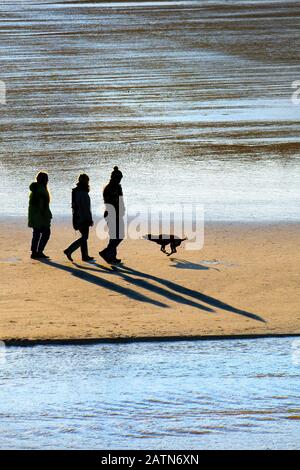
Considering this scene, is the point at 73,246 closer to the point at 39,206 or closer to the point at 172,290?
the point at 39,206

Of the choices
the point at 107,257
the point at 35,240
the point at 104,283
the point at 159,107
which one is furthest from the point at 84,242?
the point at 159,107

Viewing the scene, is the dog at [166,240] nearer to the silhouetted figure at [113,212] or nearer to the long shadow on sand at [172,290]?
the silhouetted figure at [113,212]

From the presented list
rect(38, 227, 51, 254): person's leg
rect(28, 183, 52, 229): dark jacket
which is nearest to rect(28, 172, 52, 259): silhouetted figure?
rect(28, 183, 52, 229): dark jacket

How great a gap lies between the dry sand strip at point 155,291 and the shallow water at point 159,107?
8.72 ft

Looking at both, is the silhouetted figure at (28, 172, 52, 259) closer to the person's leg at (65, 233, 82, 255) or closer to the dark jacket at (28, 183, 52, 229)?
the dark jacket at (28, 183, 52, 229)

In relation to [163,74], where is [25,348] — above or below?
below

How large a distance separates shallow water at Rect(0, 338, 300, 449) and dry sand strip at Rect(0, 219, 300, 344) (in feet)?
1.68

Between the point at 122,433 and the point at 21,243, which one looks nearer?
the point at 122,433

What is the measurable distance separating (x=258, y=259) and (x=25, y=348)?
211 inches

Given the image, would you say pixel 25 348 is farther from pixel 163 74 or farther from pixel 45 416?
pixel 163 74

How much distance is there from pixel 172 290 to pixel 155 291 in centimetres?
24

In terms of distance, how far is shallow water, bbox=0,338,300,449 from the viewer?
37.7ft

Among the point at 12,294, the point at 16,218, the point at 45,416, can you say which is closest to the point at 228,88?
the point at 16,218
